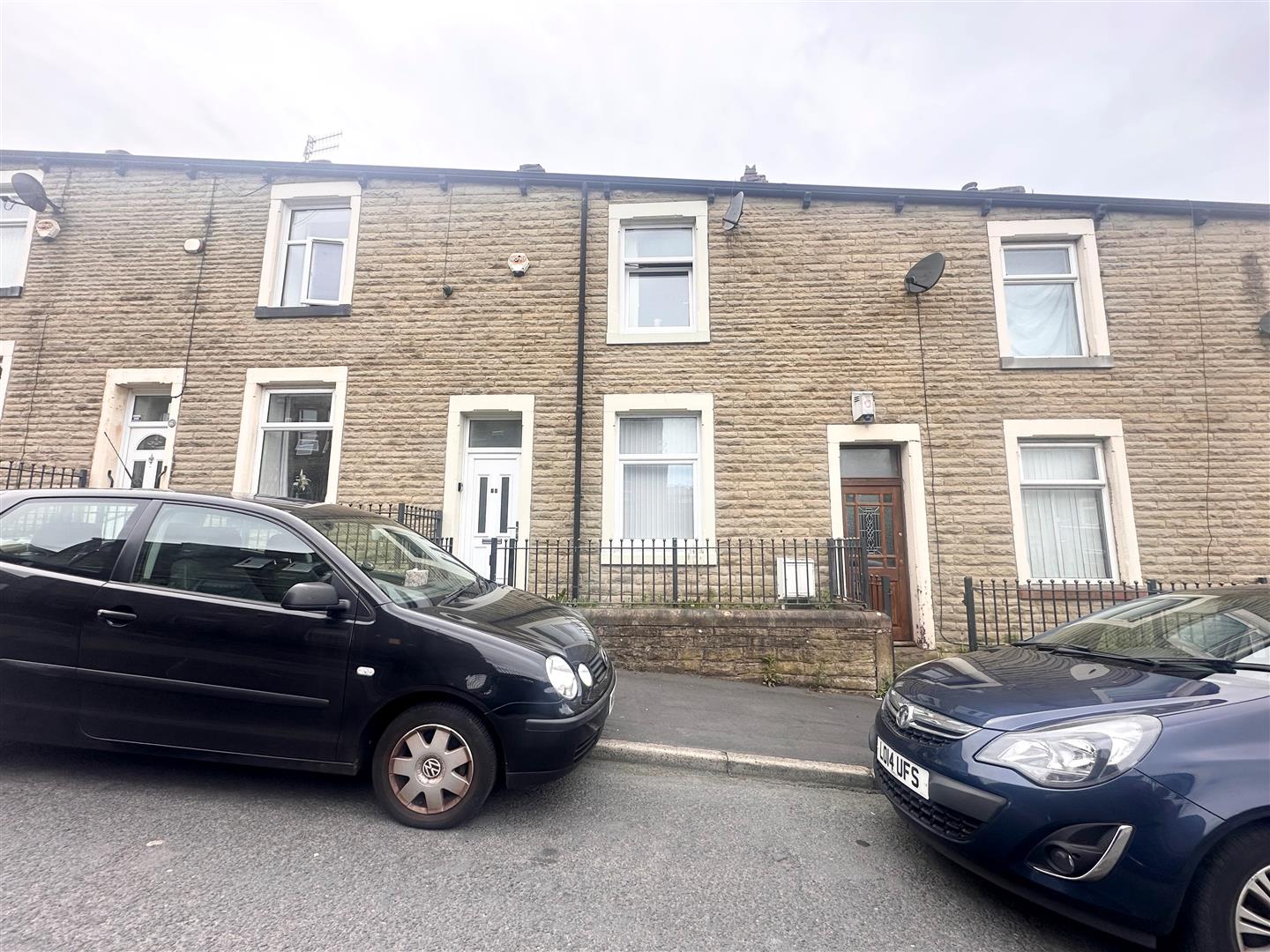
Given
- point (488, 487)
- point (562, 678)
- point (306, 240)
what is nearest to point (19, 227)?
point (306, 240)

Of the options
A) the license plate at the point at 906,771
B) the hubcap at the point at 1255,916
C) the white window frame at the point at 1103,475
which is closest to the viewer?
the hubcap at the point at 1255,916

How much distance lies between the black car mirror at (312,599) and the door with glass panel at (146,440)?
6.81 meters

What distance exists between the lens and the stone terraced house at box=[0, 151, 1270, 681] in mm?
7266

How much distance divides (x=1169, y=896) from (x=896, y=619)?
218 inches

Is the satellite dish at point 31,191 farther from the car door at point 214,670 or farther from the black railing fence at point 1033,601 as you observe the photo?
the black railing fence at point 1033,601

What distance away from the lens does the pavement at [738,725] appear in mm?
3830

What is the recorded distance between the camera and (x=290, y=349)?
8031 millimetres

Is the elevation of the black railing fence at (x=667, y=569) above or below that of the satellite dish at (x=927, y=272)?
below

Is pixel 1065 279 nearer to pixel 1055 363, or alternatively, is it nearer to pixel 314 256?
pixel 1055 363

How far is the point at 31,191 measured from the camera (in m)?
8.18

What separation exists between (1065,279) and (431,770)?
378 inches

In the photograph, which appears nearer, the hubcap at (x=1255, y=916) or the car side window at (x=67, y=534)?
the hubcap at (x=1255, y=916)

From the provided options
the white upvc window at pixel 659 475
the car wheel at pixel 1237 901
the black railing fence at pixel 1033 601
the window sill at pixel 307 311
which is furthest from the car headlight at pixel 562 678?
the window sill at pixel 307 311

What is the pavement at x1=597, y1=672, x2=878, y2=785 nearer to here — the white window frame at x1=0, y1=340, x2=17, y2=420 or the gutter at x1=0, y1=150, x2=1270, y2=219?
the gutter at x1=0, y1=150, x2=1270, y2=219
